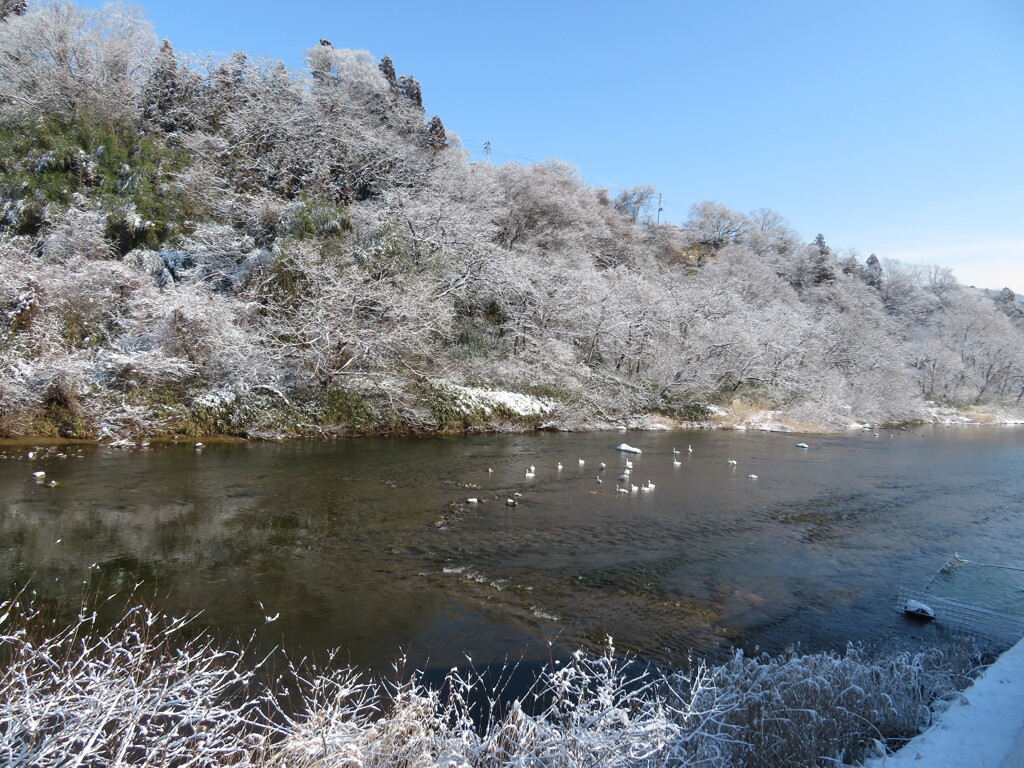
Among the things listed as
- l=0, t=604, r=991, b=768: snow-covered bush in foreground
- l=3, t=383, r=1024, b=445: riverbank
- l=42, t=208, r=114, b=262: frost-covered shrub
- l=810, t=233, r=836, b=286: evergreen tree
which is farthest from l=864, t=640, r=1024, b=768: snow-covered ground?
l=810, t=233, r=836, b=286: evergreen tree

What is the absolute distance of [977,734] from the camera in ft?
10.8

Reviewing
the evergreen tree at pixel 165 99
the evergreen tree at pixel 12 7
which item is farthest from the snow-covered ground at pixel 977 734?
the evergreen tree at pixel 12 7

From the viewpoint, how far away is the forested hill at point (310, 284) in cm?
1462

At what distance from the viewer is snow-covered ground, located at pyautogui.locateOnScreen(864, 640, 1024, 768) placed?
300 centimetres

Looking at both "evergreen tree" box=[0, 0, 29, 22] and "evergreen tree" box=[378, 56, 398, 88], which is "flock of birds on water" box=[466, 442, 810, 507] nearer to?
"evergreen tree" box=[378, 56, 398, 88]

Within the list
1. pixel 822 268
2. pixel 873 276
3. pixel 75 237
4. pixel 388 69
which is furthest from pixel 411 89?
pixel 873 276

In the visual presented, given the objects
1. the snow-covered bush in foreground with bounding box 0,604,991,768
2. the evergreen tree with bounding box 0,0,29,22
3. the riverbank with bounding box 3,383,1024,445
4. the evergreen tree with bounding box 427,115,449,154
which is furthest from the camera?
the evergreen tree with bounding box 427,115,449,154

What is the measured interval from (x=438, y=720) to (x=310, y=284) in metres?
16.4

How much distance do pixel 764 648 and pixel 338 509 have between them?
21.7ft

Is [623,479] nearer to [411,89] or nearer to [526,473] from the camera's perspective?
[526,473]

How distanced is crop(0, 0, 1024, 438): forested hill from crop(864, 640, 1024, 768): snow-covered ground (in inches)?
569

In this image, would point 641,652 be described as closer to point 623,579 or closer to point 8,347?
point 623,579

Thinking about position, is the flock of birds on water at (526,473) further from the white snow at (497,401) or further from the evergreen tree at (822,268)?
the evergreen tree at (822,268)

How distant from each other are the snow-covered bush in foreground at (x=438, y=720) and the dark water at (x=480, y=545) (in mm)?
1124
